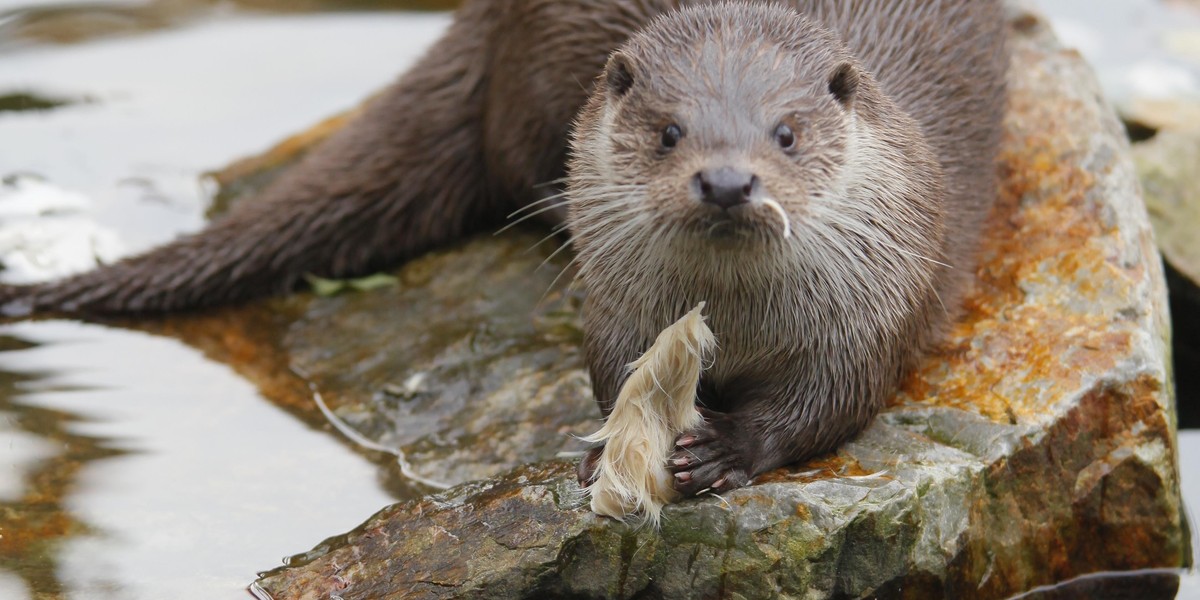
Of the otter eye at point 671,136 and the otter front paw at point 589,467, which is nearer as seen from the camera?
the otter eye at point 671,136

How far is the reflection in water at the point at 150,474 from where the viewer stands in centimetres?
287

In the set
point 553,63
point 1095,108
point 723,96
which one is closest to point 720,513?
point 723,96

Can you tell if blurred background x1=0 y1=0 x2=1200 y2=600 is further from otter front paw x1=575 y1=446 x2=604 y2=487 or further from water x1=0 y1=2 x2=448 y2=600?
otter front paw x1=575 y1=446 x2=604 y2=487

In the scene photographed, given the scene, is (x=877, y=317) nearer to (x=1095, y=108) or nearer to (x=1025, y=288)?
(x=1025, y=288)

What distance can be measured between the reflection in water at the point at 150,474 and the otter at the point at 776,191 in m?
0.77

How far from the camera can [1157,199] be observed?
4.06 m

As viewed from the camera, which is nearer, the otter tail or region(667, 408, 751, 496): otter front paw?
region(667, 408, 751, 496): otter front paw

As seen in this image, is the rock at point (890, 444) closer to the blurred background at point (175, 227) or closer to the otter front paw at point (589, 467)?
the otter front paw at point (589, 467)

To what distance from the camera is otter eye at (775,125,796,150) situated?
2438 mm

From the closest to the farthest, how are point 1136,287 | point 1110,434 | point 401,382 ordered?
point 1110,434 → point 1136,287 → point 401,382

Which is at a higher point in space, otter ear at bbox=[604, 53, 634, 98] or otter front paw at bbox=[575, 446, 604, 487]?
otter ear at bbox=[604, 53, 634, 98]

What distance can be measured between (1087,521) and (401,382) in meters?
1.63

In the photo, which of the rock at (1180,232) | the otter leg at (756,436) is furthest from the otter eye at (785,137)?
the rock at (1180,232)

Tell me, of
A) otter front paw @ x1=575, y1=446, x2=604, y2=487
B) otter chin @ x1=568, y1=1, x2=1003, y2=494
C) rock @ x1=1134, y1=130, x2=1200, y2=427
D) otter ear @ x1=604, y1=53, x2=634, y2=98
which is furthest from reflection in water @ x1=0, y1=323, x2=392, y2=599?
rock @ x1=1134, y1=130, x2=1200, y2=427
